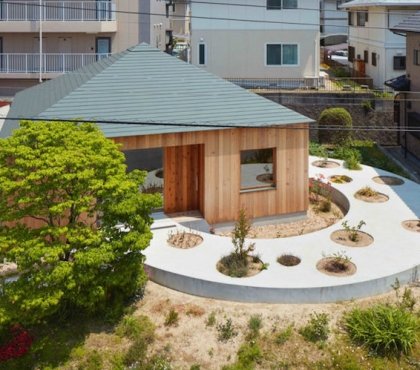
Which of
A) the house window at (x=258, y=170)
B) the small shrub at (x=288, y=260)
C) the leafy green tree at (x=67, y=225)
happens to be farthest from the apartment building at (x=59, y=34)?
the small shrub at (x=288, y=260)

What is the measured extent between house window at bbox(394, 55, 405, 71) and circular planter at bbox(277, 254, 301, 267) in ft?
72.4

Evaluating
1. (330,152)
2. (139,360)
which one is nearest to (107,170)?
(139,360)

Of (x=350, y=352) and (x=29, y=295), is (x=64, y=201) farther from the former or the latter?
(x=350, y=352)

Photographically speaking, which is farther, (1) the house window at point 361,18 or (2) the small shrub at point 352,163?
(1) the house window at point 361,18

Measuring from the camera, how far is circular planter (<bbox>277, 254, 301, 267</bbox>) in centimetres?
1168

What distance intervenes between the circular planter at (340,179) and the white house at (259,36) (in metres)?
13.7

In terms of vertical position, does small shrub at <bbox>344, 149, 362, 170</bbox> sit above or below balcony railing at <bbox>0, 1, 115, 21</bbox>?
below

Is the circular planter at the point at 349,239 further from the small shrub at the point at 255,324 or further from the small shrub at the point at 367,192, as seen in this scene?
the small shrub at the point at 255,324

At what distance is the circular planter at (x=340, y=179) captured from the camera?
17.4 metres

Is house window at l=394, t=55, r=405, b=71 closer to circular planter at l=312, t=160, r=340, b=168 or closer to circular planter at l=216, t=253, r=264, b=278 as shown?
circular planter at l=312, t=160, r=340, b=168

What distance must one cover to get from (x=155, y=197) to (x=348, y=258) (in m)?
4.75

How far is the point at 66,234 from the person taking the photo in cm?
923

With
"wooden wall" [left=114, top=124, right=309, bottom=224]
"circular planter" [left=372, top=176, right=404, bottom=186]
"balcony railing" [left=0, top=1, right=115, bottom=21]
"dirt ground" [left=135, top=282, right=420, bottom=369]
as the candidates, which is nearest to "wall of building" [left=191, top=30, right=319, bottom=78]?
"balcony railing" [left=0, top=1, right=115, bottom=21]

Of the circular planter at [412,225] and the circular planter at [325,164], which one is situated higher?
the circular planter at [325,164]
